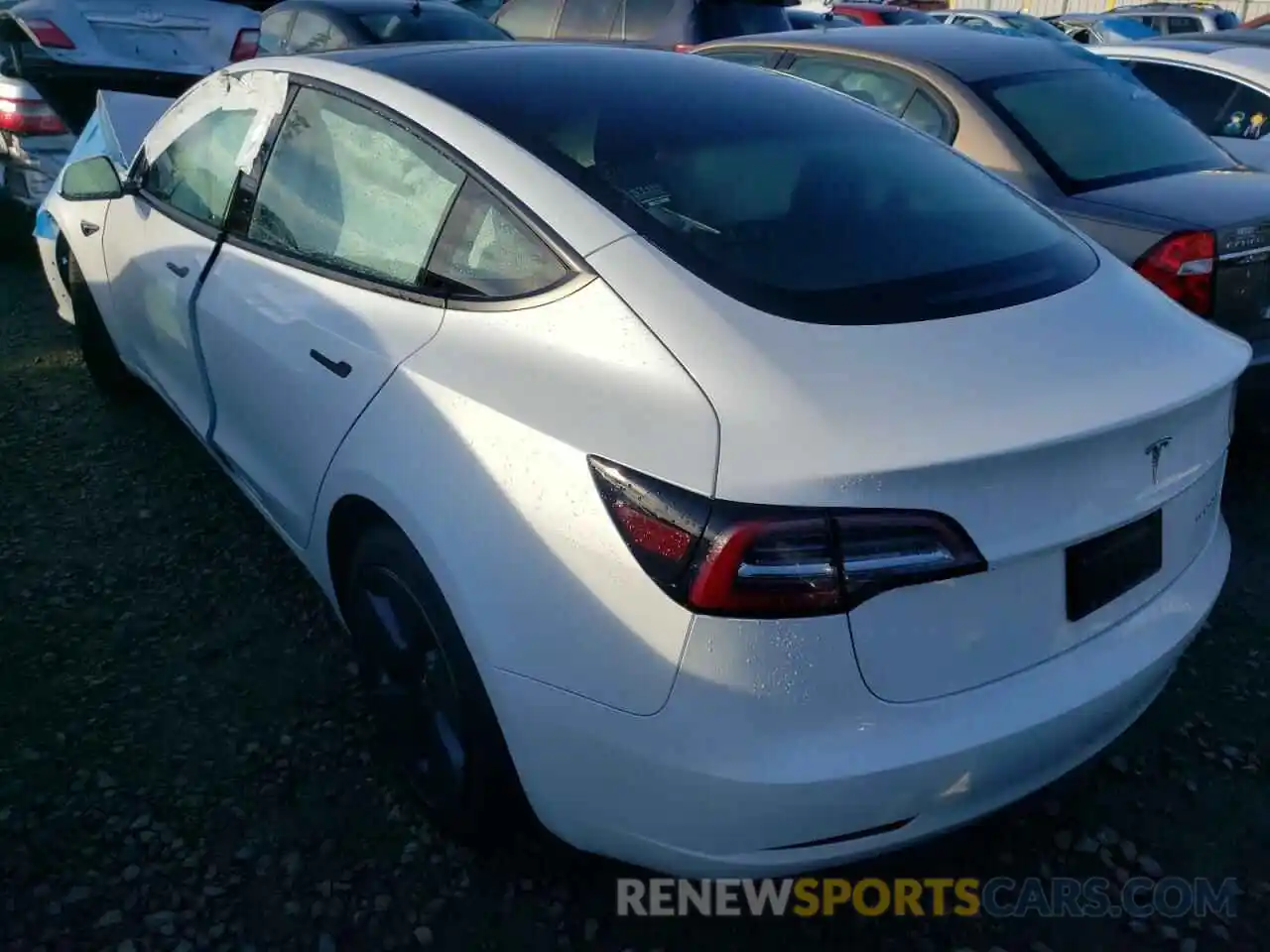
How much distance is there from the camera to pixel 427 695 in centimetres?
246

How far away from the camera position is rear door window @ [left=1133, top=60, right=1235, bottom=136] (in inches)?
247

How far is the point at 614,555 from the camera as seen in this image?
6.14ft

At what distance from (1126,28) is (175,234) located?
55.7ft

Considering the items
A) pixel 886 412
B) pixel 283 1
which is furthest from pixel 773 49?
pixel 283 1

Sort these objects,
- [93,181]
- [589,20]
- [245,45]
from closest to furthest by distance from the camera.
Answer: [93,181] → [245,45] → [589,20]

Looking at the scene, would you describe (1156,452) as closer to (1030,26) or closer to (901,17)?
(1030,26)

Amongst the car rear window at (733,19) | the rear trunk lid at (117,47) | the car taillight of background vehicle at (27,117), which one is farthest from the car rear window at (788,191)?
the car rear window at (733,19)

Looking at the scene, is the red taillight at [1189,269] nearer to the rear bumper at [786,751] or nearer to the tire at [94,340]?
the rear bumper at [786,751]

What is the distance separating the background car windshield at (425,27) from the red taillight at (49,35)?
2.27 metres

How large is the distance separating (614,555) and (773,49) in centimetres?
448

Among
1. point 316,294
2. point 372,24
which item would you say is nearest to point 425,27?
point 372,24

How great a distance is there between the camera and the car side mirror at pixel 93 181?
388 cm

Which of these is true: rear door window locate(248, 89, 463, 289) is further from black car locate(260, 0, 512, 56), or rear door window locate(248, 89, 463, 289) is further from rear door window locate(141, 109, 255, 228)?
black car locate(260, 0, 512, 56)

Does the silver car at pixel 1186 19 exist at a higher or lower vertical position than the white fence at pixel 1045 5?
higher
